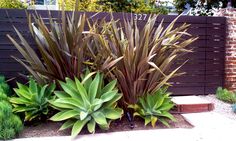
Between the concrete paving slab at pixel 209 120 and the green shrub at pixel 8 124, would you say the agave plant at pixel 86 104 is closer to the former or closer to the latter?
the green shrub at pixel 8 124

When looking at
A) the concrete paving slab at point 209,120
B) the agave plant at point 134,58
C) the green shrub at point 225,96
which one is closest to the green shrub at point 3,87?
the agave plant at point 134,58

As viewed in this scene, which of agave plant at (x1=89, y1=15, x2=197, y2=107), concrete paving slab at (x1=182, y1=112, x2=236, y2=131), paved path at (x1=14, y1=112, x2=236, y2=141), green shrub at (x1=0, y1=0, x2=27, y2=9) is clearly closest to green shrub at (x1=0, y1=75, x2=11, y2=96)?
paved path at (x1=14, y1=112, x2=236, y2=141)

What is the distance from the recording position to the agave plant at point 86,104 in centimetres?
350

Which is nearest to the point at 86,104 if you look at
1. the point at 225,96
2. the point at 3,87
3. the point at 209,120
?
the point at 3,87

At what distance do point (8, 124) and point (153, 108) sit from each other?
73.4 inches

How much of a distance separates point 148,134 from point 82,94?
38.0 inches

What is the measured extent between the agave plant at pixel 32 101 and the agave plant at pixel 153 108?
1164mm

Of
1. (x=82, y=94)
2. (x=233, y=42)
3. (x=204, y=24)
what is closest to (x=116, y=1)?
(x=204, y=24)

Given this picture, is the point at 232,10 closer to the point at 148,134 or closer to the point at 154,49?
the point at 154,49

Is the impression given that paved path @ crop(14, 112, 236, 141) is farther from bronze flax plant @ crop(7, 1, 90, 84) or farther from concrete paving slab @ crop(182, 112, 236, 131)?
bronze flax plant @ crop(7, 1, 90, 84)

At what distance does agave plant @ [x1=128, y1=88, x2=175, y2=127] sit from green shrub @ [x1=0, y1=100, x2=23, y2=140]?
1.48 metres

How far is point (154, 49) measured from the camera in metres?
3.94

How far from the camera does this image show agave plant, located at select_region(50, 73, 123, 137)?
350 cm

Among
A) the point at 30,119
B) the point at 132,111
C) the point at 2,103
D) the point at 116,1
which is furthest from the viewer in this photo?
the point at 116,1
